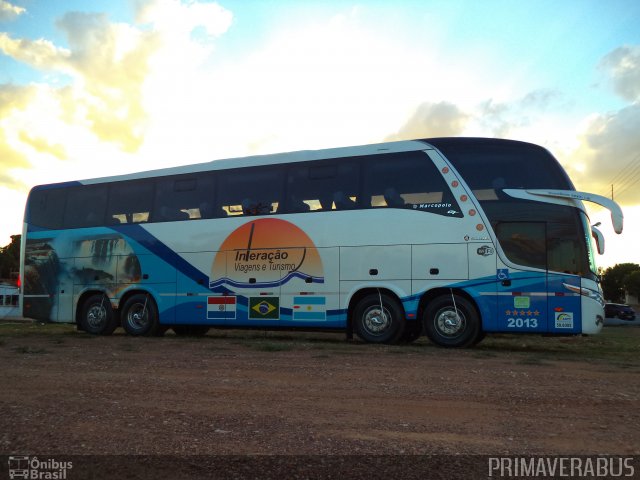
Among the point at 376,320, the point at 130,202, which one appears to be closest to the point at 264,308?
the point at 376,320

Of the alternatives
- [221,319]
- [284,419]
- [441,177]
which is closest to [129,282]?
[221,319]

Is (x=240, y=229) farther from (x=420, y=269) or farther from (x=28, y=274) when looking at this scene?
(x=28, y=274)

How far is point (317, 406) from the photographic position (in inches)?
225

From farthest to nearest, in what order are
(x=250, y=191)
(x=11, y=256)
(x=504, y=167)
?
(x=11, y=256) → (x=250, y=191) → (x=504, y=167)


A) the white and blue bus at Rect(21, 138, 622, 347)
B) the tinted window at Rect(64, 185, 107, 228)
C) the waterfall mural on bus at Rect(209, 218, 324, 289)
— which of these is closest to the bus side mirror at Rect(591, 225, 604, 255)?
the white and blue bus at Rect(21, 138, 622, 347)

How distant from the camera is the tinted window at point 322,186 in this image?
12.6 meters

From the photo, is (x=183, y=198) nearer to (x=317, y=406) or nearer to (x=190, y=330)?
(x=190, y=330)

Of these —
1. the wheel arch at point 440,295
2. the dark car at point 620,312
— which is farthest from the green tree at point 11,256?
the wheel arch at point 440,295

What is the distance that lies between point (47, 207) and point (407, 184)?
35.6ft

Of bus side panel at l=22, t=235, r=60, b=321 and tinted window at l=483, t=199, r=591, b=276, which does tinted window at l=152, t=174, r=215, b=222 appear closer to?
bus side panel at l=22, t=235, r=60, b=321

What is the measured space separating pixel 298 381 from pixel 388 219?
223 inches

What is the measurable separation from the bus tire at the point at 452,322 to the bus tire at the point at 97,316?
8693 millimetres

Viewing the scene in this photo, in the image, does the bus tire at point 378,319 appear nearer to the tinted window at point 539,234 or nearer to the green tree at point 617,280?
the tinted window at point 539,234

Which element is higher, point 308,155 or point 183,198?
point 308,155
